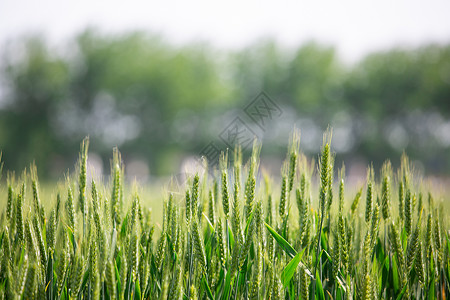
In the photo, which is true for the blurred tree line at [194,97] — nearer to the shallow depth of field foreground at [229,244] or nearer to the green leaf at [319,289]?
the shallow depth of field foreground at [229,244]

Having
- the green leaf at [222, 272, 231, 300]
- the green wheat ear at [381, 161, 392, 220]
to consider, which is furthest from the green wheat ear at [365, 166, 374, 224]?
the green leaf at [222, 272, 231, 300]

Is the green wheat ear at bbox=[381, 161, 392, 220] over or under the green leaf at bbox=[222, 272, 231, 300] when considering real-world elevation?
over

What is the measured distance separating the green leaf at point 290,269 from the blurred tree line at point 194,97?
29.2m

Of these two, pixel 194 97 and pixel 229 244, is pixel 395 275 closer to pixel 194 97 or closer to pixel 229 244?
pixel 229 244

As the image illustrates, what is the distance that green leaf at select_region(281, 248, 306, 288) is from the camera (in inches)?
79.7

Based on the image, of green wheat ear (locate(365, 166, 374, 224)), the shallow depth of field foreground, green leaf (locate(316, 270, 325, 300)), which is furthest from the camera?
green wheat ear (locate(365, 166, 374, 224))

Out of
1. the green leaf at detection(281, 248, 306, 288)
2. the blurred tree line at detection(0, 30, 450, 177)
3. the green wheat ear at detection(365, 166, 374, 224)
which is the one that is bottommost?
the green leaf at detection(281, 248, 306, 288)

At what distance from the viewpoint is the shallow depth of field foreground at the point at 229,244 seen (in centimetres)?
196

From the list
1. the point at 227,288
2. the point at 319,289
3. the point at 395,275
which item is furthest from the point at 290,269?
the point at 395,275

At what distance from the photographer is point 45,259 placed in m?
2.13

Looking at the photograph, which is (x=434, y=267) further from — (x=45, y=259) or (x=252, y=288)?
(x=45, y=259)

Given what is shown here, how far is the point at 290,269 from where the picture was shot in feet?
6.75

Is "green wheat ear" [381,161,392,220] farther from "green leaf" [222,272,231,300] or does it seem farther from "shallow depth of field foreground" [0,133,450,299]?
"green leaf" [222,272,231,300]

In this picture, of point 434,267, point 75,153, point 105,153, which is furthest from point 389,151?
point 434,267
